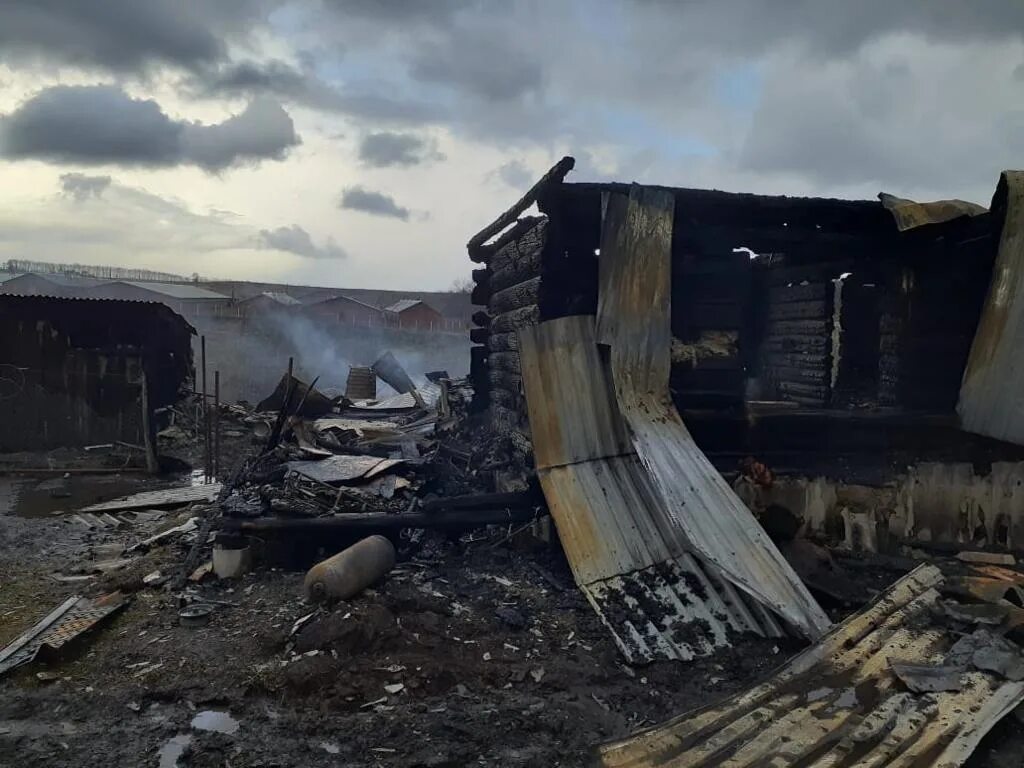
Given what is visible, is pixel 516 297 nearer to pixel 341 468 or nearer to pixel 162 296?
pixel 341 468

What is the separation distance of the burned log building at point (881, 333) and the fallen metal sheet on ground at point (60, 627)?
13.7ft

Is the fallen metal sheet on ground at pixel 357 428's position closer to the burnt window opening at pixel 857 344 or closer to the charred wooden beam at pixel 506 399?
the charred wooden beam at pixel 506 399

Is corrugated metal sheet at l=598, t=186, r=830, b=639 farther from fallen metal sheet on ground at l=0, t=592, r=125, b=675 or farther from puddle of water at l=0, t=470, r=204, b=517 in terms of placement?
puddle of water at l=0, t=470, r=204, b=517

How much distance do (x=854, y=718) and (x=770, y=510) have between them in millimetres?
3007

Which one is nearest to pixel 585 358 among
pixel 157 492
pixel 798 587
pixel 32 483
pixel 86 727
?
pixel 798 587

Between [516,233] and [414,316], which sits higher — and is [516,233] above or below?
below

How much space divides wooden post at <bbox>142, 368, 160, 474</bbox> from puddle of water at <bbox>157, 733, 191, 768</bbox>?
414 inches

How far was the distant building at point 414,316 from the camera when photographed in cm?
4031

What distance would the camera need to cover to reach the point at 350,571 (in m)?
5.69

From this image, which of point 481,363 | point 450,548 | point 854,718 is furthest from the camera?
point 481,363

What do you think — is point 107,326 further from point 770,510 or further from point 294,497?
point 770,510

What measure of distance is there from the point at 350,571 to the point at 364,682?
1435 millimetres

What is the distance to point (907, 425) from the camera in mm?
6488

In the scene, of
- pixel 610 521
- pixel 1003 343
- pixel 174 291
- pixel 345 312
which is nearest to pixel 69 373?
pixel 610 521
